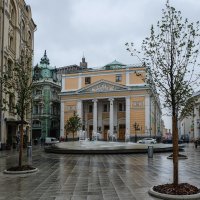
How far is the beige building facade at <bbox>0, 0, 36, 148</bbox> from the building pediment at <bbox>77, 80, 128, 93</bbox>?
27044 millimetres

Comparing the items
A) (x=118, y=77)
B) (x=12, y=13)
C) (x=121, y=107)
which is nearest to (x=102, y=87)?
(x=118, y=77)

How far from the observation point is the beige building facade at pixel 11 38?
34.7m

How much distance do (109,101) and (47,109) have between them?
13.2 m

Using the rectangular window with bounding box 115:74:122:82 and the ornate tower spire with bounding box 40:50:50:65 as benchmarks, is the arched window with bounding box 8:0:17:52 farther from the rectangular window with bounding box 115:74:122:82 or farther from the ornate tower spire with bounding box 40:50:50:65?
the ornate tower spire with bounding box 40:50:50:65

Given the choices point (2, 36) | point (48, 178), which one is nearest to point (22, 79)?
point (48, 178)

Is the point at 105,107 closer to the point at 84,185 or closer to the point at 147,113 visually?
the point at 147,113

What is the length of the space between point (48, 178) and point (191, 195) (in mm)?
6213

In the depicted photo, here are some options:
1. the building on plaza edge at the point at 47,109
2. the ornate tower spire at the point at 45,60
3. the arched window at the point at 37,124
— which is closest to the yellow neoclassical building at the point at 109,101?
the building on plaza edge at the point at 47,109

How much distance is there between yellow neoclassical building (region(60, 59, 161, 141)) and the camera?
6906cm

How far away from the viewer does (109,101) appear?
73.9 m

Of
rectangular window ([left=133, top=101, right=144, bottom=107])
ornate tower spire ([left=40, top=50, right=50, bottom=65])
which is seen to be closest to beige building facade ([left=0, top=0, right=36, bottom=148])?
rectangular window ([left=133, top=101, right=144, bottom=107])

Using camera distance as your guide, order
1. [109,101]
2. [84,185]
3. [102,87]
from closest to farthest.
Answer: [84,185]
[102,87]
[109,101]

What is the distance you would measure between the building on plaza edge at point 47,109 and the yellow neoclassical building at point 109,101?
2438 mm

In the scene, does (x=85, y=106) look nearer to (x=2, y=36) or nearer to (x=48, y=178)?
(x=2, y=36)
